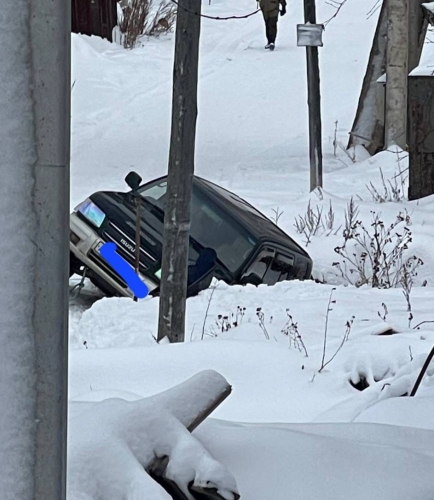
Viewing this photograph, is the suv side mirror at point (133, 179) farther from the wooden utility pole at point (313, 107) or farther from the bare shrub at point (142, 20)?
the bare shrub at point (142, 20)

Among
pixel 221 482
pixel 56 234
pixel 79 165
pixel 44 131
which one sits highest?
pixel 44 131

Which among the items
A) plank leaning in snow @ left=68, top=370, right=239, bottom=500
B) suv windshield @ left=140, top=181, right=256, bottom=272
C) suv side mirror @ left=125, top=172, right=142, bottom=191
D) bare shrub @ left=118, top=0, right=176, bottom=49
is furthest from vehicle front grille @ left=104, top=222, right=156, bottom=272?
bare shrub @ left=118, top=0, right=176, bottom=49

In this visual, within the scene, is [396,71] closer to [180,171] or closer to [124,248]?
[124,248]

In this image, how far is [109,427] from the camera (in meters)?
2.14

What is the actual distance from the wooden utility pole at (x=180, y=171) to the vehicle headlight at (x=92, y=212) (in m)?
2.32

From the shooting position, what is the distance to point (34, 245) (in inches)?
54.6

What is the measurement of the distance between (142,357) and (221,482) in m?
3.30

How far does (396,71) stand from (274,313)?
8211mm

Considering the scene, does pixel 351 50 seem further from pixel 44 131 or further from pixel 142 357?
pixel 44 131

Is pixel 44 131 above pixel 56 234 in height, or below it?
above

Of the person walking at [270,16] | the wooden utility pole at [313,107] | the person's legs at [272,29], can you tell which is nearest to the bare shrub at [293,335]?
the wooden utility pole at [313,107]

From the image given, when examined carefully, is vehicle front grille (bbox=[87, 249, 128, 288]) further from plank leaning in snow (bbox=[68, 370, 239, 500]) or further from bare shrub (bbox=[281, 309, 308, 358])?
plank leaning in snow (bbox=[68, 370, 239, 500])

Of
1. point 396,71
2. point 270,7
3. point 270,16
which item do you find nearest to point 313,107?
point 396,71

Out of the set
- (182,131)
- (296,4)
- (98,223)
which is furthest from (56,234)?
(296,4)
